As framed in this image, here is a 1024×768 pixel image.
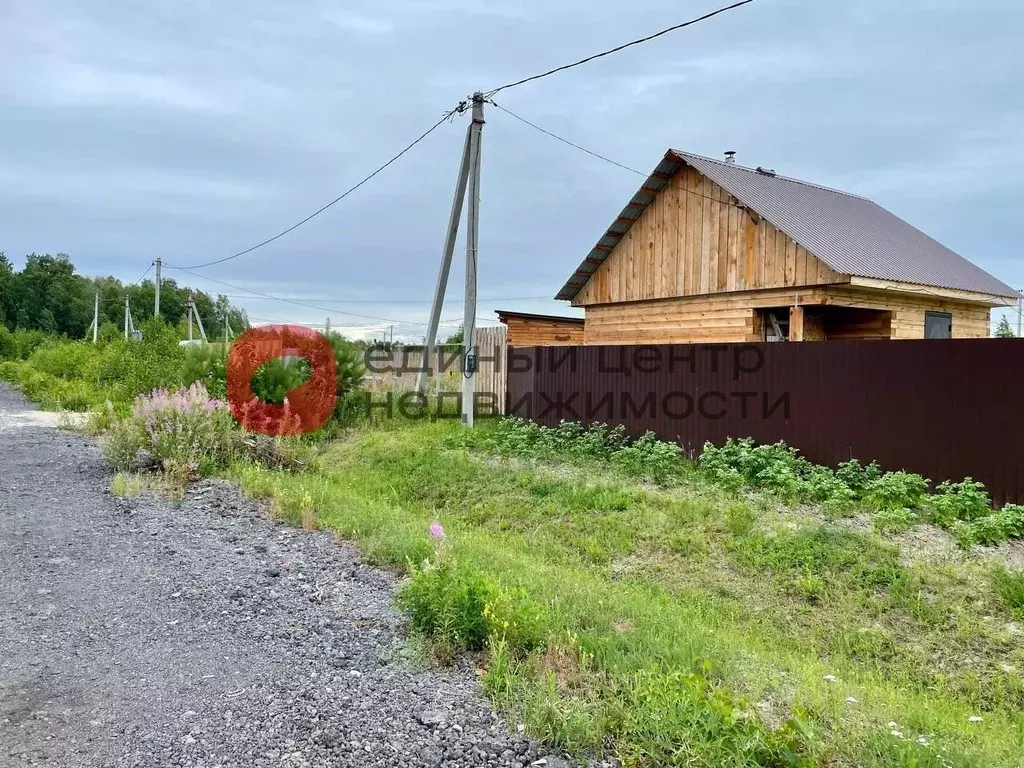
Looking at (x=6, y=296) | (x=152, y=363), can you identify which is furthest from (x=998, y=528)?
(x=6, y=296)

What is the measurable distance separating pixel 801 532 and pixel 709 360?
3.54 metres

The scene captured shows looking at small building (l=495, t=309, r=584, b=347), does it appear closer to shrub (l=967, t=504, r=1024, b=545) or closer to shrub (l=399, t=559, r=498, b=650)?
shrub (l=967, t=504, r=1024, b=545)

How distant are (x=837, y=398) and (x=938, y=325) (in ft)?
22.6

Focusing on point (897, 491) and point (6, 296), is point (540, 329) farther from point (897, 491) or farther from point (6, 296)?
point (6, 296)

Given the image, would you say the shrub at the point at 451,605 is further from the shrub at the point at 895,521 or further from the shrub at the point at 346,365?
the shrub at the point at 346,365

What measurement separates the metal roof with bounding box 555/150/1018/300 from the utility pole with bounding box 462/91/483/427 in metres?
3.81

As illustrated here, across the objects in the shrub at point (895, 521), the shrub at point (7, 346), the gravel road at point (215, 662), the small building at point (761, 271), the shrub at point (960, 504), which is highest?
the small building at point (761, 271)

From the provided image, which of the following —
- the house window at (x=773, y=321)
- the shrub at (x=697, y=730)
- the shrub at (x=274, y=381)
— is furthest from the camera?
the house window at (x=773, y=321)

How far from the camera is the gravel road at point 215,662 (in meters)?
2.40

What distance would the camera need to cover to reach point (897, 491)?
21.5 ft

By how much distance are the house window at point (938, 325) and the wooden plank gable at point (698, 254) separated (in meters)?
3.47

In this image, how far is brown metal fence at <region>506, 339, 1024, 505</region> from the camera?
6.38 metres

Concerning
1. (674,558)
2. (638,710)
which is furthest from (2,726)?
(674,558)

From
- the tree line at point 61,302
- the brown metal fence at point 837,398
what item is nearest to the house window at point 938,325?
the brown metal fence at point 837,398
